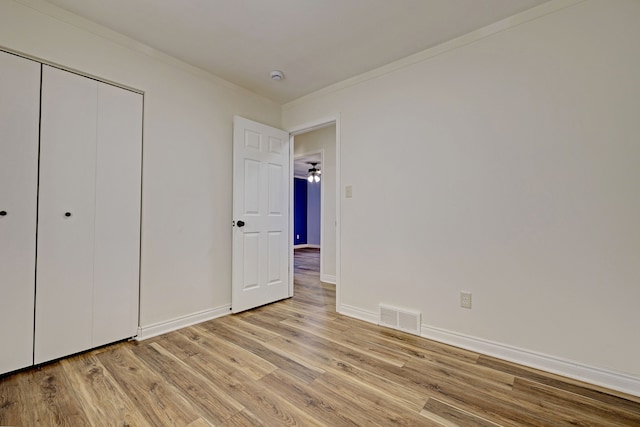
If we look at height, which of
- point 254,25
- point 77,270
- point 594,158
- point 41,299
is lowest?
point 41,299

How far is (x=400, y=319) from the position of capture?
2.52m

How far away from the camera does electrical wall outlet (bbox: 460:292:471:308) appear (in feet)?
7.18

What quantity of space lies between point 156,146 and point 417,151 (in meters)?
2.30

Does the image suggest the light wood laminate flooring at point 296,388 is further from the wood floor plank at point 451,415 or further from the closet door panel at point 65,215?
the closet door panel at point 65,215

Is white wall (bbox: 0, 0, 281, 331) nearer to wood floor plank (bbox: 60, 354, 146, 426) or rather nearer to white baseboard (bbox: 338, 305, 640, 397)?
wood floor plank (bbox: 60, 354, 146, 426)

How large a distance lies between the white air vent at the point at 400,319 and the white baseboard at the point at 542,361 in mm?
73

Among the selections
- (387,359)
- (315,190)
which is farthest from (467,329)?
(315,190)

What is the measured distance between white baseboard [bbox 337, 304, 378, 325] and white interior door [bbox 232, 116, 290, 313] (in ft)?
2.80

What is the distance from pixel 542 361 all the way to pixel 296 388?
166 cm

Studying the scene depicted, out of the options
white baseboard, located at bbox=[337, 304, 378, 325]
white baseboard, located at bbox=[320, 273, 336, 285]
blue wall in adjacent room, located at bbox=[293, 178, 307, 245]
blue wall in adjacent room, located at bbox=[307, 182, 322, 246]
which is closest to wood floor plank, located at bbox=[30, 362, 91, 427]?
white baseboard, located at bbox=[337, 304, 378, 325]

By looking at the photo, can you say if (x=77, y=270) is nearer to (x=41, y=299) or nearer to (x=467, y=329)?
(x=41, y=299)

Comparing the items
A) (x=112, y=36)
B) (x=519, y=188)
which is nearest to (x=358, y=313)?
(x=519, y=188)

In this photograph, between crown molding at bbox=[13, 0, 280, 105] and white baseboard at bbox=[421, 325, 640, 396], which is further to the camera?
crown molding at bbox=[13, 0, 280, 105]

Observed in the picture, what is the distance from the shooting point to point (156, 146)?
2436mm
